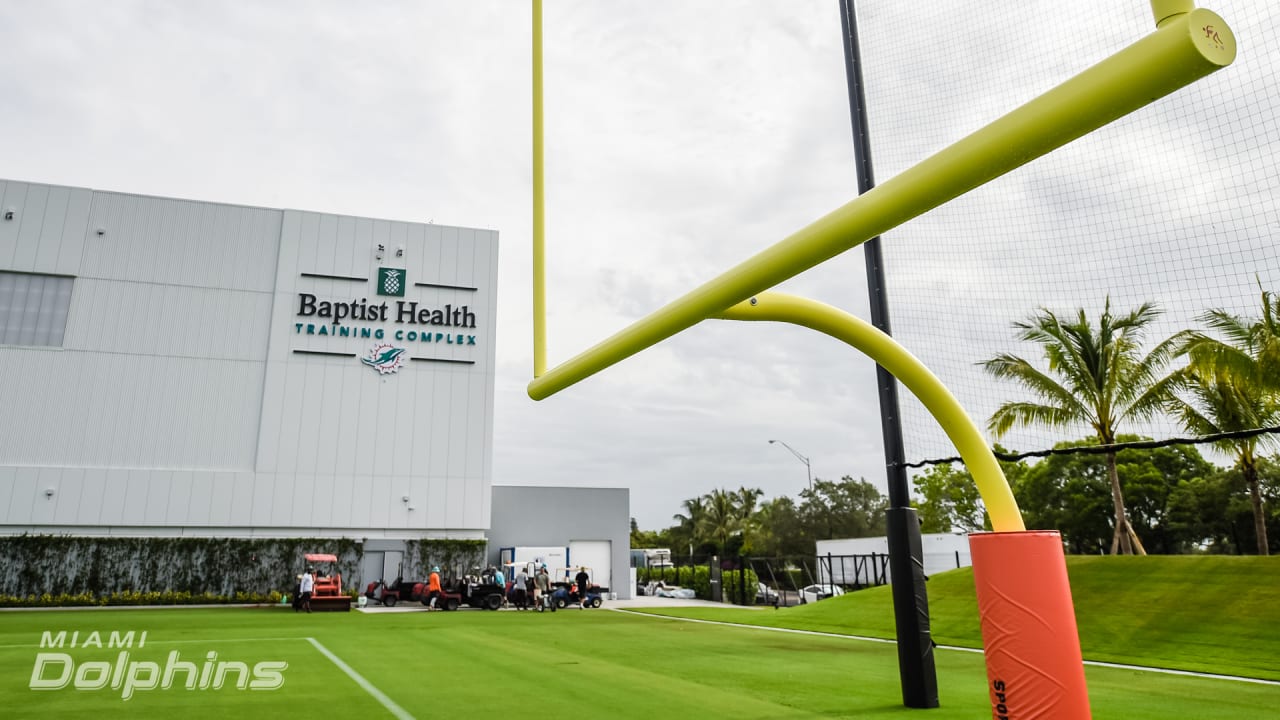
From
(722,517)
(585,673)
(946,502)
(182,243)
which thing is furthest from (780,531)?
(585,673)

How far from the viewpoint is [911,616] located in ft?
18.2

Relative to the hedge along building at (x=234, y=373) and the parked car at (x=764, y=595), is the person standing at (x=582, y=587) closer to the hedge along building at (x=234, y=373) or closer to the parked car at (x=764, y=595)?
the hedge along building at (x=234, y=373)

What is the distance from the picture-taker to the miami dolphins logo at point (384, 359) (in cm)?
2809

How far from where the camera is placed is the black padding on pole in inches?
219

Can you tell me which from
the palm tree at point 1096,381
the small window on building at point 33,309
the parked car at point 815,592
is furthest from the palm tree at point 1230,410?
the small window on building at point 33,309

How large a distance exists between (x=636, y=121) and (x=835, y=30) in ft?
9.45

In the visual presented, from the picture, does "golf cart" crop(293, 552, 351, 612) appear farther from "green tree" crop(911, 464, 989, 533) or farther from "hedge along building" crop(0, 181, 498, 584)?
"green tree" crop(911, 464, 989, 533)

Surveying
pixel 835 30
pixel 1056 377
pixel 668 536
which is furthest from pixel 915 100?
pixel 668 536

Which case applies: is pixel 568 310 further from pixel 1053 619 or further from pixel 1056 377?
pixel 1056 377

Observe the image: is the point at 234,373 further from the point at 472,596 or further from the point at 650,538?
the point at 650,538

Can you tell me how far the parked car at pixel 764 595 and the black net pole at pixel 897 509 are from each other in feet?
64.1

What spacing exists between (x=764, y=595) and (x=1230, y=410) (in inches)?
622

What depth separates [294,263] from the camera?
28.2 metres

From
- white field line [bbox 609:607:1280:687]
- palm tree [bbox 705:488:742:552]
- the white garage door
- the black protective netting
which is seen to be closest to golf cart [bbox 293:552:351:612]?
white field line [bbox 609:607:1280:687]
